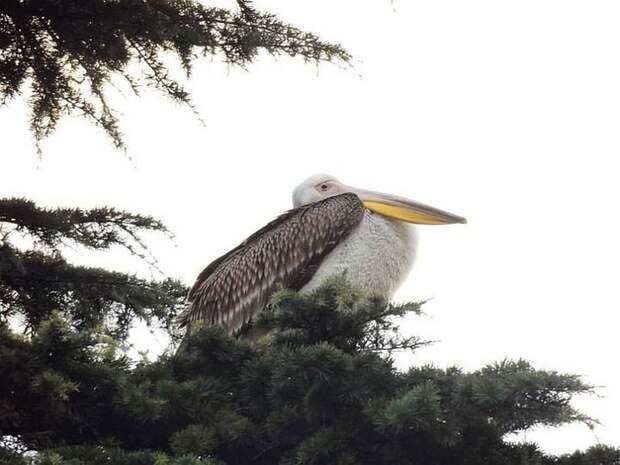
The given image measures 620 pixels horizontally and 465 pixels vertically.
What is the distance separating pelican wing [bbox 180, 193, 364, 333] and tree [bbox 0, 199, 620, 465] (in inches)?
118

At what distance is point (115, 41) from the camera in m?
6.30

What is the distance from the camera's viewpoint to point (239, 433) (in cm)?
525

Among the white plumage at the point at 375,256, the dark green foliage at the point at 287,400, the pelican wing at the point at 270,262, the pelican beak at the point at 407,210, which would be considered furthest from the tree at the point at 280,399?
the pelican beak at the point at 407,210

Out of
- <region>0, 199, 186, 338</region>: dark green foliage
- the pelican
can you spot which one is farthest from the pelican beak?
<region>0, 199, 186, 338</region>: dark green foliage

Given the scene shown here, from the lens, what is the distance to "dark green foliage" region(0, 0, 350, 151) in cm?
625

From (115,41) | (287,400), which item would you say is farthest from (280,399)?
(115,41)

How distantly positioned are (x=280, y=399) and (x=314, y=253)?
3.45 metres

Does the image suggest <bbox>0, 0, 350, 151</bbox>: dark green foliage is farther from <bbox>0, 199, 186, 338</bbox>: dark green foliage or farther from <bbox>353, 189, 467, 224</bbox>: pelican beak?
<bbox>353, 189, 467, 224</bbox>: pelican beak

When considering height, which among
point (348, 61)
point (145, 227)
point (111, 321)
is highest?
point (348, 61)

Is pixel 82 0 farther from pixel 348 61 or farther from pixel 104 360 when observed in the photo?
pixel 104 360

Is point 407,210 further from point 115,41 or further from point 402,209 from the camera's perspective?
point 115,41

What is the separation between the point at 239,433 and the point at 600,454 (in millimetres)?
1570

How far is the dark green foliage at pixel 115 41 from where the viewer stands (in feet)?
20.5

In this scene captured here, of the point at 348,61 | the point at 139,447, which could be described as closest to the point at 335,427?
the point at 139,447
